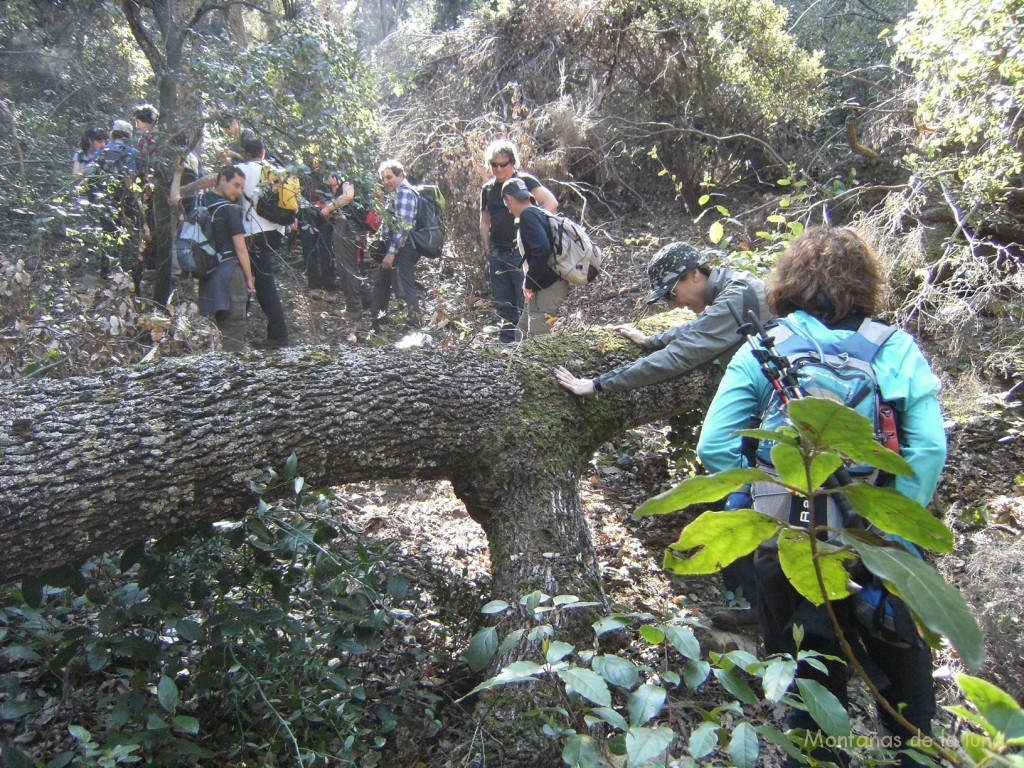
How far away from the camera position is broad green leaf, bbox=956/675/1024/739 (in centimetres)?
93

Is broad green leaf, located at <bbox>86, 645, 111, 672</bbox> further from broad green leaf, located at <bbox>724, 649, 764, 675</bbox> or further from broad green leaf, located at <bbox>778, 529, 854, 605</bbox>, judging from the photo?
broad green leaf, located at <bbox>778, 529, 854, 605</bbox>

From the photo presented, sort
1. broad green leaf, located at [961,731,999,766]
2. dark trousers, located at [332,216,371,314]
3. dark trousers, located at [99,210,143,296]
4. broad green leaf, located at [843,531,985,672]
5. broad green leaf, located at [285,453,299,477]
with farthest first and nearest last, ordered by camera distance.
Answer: dark trousers, located at [332,216,371,314] → dark trousers, located at [99,210,143,296] → broad green leaf, located at [285,453,299,477] → broad green leaf, located at [961,731,999,766] → broad green leaf, located at [843,531,985,672]

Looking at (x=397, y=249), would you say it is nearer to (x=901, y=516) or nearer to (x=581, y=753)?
(x=581, y=753)

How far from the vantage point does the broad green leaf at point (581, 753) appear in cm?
143

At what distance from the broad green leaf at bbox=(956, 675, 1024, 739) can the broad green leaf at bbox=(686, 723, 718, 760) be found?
47 cm

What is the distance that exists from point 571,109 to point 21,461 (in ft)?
25.9

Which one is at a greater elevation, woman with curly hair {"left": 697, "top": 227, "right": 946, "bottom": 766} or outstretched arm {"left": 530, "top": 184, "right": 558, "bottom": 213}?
outstretched arm {"left": 530, "top": 184, "right": 558, "bottom": 213}

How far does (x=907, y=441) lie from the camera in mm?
2115

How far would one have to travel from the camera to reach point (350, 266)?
313 inches

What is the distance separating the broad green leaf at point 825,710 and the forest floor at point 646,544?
1443 millimetres

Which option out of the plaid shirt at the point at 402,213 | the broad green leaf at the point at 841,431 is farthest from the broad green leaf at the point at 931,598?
the plaid shirt at the point at 402,213

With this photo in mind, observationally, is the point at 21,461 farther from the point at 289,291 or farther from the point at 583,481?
the point at 289,291

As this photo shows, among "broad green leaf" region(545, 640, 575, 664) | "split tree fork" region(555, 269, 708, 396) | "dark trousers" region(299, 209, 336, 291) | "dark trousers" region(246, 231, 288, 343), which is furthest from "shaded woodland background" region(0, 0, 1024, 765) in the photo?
"broad green leaf" region(545, 640, 575, 664)

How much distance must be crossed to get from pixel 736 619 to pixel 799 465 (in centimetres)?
289
